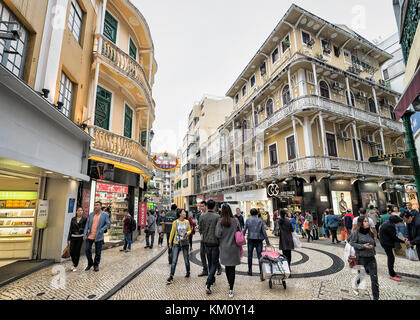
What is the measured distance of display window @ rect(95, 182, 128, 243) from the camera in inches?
407

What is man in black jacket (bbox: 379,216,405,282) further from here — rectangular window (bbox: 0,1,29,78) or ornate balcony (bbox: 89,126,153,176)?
ornate balcony (bbox: 89,126,153,176)

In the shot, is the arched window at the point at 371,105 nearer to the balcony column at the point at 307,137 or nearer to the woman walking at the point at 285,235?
the balcony column at the point at 307,137

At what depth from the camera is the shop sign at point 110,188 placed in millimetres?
9537

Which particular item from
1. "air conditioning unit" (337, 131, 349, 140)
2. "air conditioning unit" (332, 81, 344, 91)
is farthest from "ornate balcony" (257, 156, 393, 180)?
"air conditioning unit" (332, 81, 344, 91)

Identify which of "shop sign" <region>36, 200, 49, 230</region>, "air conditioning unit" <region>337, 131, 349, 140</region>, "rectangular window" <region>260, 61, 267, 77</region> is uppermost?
"rectangular window" <region>260, 61, 267, 77</region>

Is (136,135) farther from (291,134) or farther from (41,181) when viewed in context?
(291,134)

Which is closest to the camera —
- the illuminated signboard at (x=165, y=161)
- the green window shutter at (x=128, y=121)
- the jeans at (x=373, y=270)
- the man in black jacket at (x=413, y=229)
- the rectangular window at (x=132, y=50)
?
the jeans at (x=373, y=270)

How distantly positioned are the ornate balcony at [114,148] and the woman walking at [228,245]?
6.45 m

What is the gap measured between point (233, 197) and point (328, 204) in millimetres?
9897

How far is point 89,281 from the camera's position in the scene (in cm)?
512

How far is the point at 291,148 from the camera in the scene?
50.3 ft

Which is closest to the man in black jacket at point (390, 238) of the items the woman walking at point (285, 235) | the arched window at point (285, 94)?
the woman walking at point (285, 235)

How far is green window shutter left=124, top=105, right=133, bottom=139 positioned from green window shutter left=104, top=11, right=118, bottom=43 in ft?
11.0

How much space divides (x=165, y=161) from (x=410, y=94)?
1321cm
